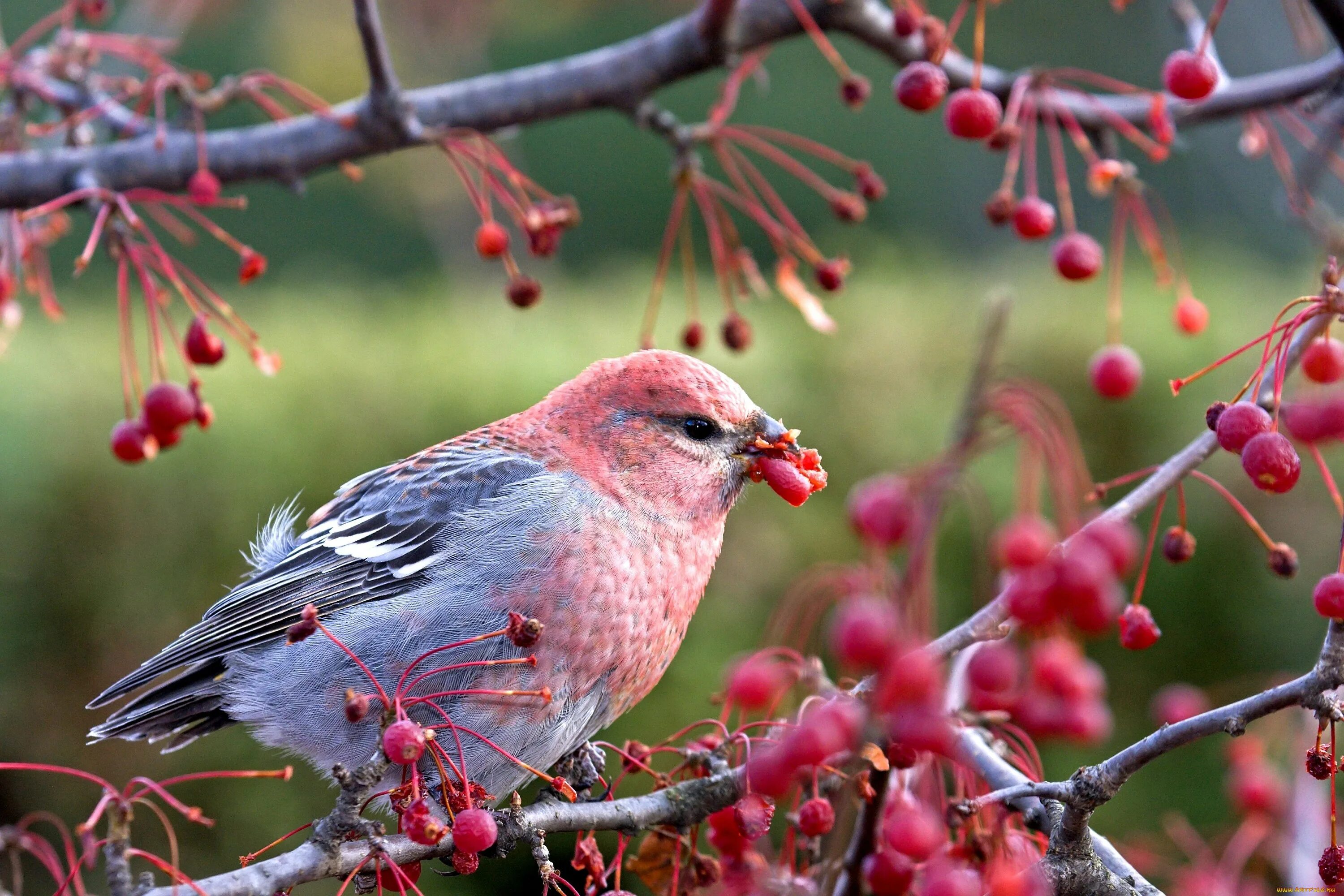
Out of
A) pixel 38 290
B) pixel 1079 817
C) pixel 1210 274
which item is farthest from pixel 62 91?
pixel 1210 274

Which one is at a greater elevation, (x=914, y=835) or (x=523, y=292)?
(x=523, y=292)

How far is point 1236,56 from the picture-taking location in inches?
348

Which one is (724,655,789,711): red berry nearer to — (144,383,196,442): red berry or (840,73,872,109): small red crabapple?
(144,383,196,442): red berry

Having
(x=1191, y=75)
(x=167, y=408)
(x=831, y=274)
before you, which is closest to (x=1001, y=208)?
(x=831, y=274)

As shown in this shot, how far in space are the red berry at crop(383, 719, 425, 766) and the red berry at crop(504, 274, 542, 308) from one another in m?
0.84

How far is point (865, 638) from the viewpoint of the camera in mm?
828

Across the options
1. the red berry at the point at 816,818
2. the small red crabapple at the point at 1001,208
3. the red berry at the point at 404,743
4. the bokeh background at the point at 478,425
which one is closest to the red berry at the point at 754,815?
the red berry at the point at 816,818

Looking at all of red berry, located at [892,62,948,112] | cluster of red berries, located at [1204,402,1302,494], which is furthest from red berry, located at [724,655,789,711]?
red berry, located at [892,62,948,112]

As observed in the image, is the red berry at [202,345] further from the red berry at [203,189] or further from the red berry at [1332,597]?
the red berry at [1332,597]

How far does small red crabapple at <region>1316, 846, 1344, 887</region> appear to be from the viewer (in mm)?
1153

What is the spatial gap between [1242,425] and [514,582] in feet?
3.58

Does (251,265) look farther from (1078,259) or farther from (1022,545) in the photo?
(1022,545)

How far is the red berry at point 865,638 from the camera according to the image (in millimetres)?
829

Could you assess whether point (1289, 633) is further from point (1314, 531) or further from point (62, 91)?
point (62, 91)
